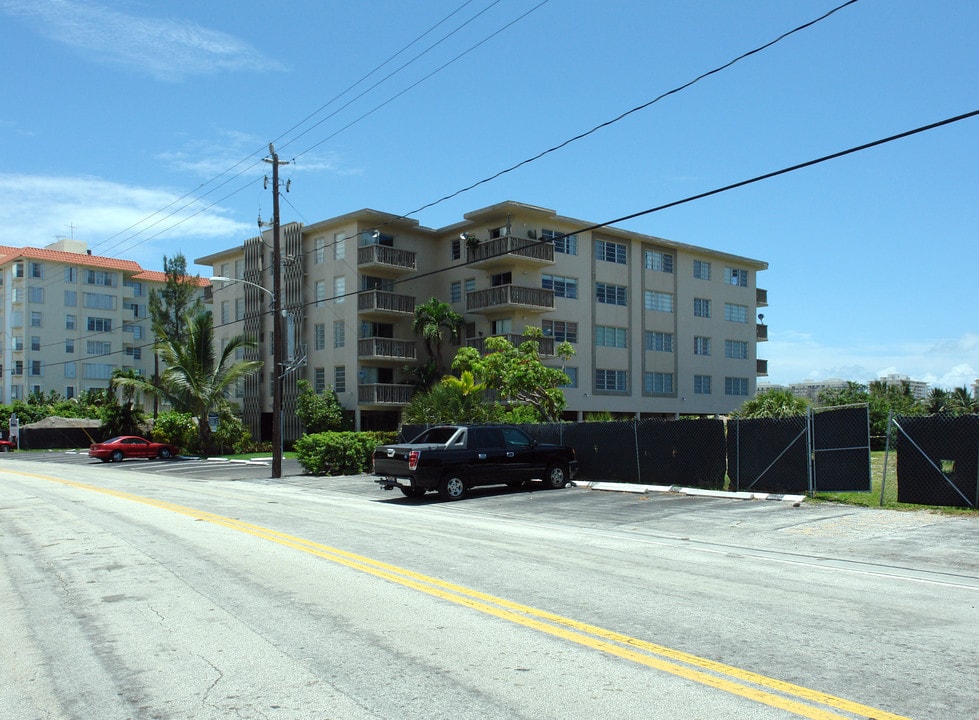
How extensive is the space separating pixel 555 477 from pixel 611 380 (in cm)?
2552

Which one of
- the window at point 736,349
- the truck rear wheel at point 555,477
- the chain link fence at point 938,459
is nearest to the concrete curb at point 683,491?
the truck rear wheel at point 555,477

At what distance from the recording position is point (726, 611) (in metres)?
7.62

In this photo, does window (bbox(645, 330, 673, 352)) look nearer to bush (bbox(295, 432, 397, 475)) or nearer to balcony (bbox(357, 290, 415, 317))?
balcony (bbox(357, 290, 415, 317))

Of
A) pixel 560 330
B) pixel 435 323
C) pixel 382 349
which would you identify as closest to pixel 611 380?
pixel 560 330

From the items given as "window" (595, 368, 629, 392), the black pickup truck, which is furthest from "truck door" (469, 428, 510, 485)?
"window" (595, 368, 629, 392)

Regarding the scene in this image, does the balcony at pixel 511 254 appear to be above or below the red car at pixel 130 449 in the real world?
above

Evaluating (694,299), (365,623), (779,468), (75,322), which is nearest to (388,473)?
(779,468)

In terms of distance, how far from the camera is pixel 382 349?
44875 millimetres

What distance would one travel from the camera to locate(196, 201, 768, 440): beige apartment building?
44250mm

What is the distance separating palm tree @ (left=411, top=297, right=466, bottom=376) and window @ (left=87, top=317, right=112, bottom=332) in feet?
172

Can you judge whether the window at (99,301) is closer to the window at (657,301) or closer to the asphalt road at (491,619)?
the window at (657,301)

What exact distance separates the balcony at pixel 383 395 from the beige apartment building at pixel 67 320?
43943 mm

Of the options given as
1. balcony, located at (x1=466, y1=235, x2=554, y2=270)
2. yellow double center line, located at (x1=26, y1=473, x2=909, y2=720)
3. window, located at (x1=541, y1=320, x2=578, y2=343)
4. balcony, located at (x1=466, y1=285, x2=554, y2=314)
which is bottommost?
yellow double center line, located at (x1=26, y1=473, x2=909, y2=720)

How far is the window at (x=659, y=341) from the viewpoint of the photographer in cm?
4947
